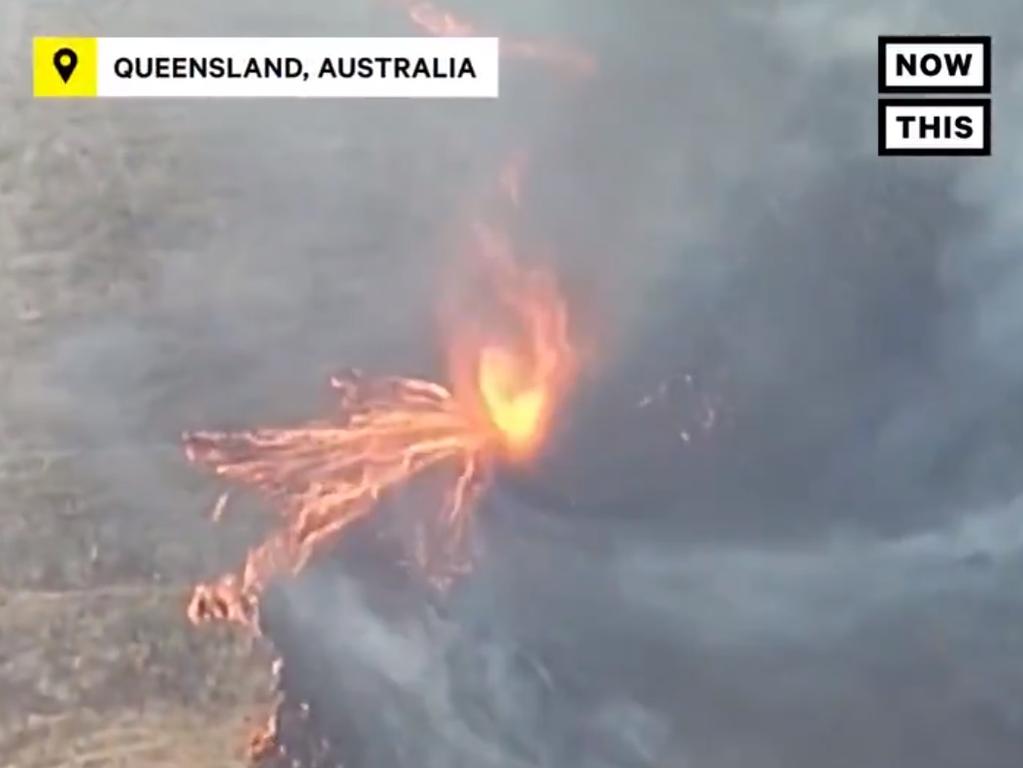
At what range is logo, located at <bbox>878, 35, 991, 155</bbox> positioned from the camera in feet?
3.58

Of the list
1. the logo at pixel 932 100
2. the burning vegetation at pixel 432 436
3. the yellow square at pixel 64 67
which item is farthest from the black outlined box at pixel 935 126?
the yellow square at pixel 64 67

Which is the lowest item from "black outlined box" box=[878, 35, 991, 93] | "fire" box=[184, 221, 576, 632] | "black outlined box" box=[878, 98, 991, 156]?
"fire" box=[184, 221, 576, 632]

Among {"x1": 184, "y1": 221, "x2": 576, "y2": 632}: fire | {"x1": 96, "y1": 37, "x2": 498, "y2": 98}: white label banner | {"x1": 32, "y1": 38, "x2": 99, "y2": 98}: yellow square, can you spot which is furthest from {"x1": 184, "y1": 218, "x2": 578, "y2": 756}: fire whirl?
{"x1": 32, "y1": 38, "x2": 99, "y2": 98}: yellow square

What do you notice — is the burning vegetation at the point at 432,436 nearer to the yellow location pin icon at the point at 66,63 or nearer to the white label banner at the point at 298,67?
the white label banner at the point at 298,67

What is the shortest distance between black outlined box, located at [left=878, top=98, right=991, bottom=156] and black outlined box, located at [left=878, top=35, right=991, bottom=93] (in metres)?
0.01

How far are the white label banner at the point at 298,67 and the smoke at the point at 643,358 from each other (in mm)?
15

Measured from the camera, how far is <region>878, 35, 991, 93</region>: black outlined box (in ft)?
3.59

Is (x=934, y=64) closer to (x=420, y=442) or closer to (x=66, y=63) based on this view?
(x=420, y=442)

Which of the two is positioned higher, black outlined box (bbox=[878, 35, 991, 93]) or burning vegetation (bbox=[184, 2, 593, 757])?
black outlined box (bbox=[878, 35, 991, 93])

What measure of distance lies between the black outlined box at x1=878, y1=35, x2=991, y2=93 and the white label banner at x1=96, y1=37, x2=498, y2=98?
344 millimetres

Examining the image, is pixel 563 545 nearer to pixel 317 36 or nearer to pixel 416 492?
pixel 416 492

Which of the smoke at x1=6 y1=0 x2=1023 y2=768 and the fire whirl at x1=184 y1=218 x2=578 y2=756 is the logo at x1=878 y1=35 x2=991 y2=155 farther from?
the fire whirl at x1=184 y1=218 x2=578 y2=756

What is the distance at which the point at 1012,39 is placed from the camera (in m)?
1.10

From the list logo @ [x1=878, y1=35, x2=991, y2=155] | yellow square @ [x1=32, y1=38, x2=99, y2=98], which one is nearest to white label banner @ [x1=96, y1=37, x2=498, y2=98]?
yellow square @ [x1=32, y1=38, x2=99, y2=98]
